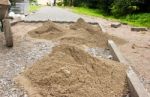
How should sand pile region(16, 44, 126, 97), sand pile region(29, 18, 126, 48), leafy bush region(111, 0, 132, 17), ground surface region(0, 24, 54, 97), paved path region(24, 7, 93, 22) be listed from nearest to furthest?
sand pile region(16, 44, 126, 97) < ground surface region(0, 24, 54, 97) < sand pile region(29, 18, 126, 48) < paved path region(24, 7, 93, 22) < leafy bush region(111, 0, 132, 17)

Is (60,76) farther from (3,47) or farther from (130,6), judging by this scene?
(130,6)

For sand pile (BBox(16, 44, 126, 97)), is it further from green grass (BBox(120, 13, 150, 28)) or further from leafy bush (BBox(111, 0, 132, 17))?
leafy bush (BBox(111, 0, 132, 17))

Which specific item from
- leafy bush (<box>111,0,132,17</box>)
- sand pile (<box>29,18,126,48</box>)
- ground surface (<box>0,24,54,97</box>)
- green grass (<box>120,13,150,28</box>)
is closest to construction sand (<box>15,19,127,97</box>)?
ground surface (<box>0,24,54,97</box>)

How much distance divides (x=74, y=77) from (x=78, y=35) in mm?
5258

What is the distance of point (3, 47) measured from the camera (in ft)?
33.3

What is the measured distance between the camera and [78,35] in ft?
38.3

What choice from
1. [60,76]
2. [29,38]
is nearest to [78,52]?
[60,76]

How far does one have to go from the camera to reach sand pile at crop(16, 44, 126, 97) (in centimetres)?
615

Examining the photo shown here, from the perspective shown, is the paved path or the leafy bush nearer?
the paved path

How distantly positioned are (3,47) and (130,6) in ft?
54.2

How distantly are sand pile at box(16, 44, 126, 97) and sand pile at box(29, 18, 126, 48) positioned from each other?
10.9ft

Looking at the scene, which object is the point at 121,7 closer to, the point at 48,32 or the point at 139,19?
the point at 139,19

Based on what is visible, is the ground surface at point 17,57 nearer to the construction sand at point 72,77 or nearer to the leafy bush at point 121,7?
the construction sand at point 72,77

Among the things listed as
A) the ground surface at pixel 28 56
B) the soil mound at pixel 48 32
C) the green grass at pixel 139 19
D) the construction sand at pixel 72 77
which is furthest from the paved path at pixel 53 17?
the construction sand at pixel 72 77
